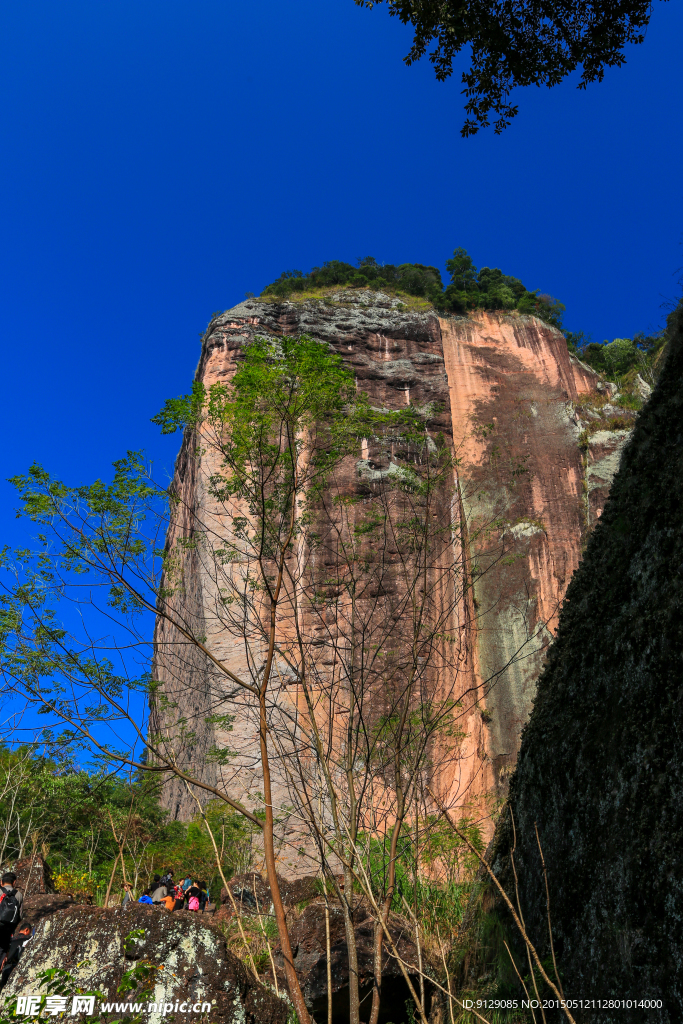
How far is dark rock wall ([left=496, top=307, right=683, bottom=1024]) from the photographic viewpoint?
376cm

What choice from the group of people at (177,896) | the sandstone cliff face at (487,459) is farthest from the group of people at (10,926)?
the sandstone cliff face at (487,459)

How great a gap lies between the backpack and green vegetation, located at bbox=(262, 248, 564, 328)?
24001 millimetres

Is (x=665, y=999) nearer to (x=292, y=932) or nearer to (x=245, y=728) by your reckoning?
(x=292, y=932)

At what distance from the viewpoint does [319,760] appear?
482 cm

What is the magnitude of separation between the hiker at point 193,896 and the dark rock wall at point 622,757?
5.62 m

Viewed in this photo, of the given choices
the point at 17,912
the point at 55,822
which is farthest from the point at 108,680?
the point at 55,822

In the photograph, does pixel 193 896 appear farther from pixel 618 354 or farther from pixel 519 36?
pixel 618 354

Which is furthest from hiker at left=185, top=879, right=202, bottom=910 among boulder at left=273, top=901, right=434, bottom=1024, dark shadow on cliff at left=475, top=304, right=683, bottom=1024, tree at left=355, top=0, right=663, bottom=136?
tree at left=355, top=0, right=663, bottom=136

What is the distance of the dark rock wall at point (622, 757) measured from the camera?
12.3 ft

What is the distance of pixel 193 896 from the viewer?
9773 millimetres

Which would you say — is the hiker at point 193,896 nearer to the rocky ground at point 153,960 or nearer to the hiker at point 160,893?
→ the hiker at point 160,893

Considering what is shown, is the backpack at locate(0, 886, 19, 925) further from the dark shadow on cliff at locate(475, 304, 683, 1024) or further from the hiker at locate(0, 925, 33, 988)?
the dark shadow on cliff at locate(475, 304, 683, 1024)

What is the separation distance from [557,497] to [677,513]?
722 inches

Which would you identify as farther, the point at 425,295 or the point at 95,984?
the point at 425,295
